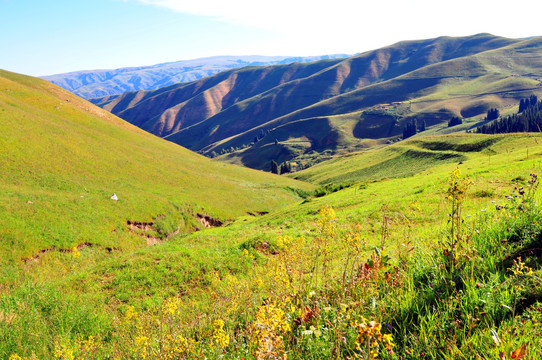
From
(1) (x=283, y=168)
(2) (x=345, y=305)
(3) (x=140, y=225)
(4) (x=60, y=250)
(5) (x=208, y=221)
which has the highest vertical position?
(2) (x=345, y=305)

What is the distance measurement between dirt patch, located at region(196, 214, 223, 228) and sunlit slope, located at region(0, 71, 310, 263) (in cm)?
73

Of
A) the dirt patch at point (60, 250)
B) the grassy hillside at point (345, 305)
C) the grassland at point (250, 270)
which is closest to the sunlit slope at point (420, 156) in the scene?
the grassland at point (250, 270)

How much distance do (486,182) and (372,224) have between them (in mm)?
10288

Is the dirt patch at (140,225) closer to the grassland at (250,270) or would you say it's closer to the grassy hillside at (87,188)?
the grassy hillside at (87,188)

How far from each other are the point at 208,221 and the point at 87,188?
52.4ft

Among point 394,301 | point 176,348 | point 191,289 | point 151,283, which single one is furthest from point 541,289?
point 151,283

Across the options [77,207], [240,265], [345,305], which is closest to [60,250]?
[77,207]

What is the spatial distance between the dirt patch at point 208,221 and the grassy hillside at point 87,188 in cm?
75

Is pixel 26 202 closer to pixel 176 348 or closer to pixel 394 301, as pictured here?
pixel 176 348

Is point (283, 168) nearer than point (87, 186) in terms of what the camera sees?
No

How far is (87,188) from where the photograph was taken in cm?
3744

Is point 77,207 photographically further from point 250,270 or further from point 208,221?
point 250,270

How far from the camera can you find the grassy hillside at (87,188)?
26.8 meters

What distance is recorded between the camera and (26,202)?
28.9m
